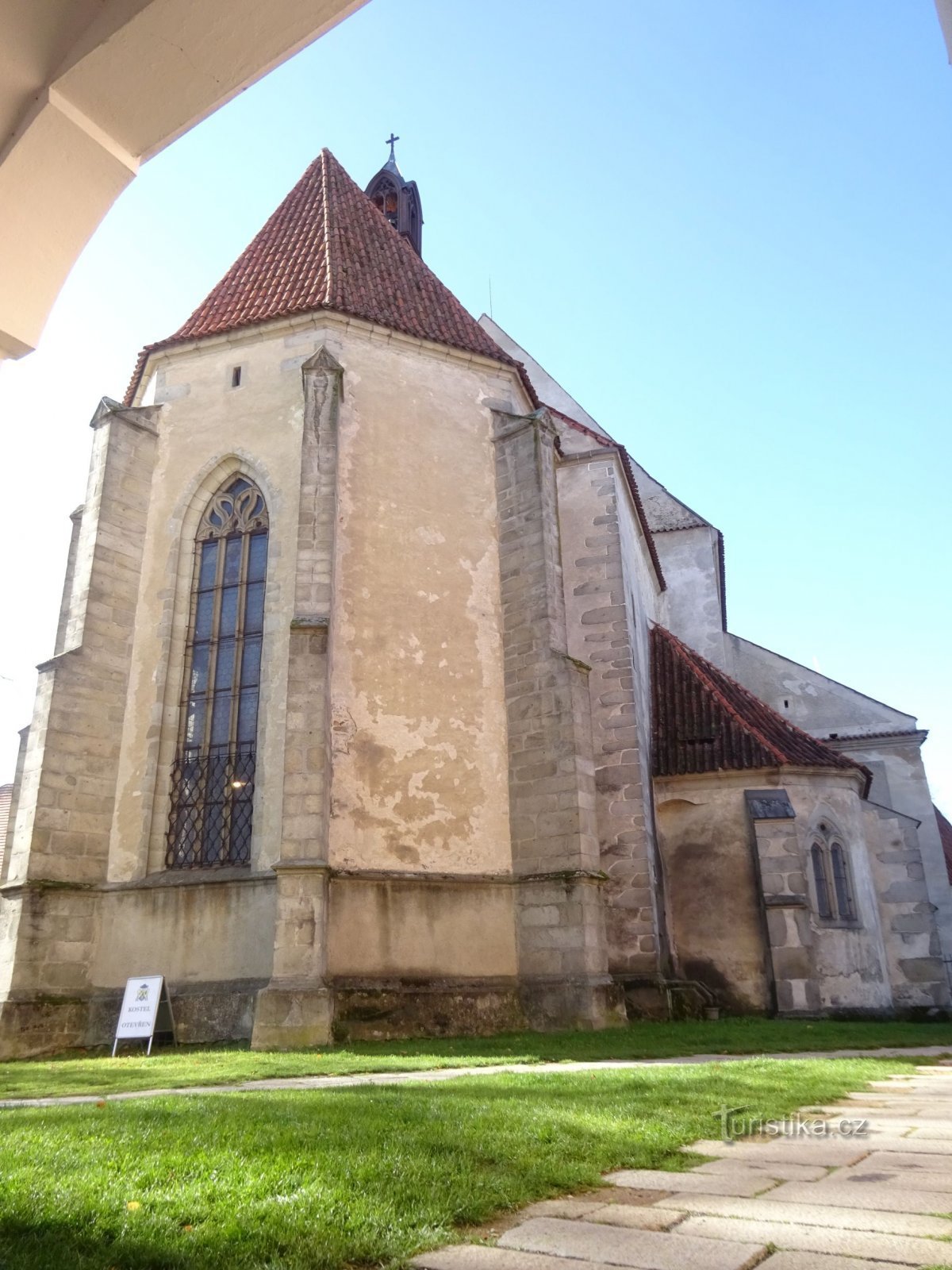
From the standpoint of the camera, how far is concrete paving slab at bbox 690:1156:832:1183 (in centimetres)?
362

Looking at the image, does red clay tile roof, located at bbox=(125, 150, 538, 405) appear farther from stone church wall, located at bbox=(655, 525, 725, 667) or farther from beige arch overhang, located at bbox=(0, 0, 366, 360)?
beige arch overhang, located at bbox=(0, 0, 366, 360)

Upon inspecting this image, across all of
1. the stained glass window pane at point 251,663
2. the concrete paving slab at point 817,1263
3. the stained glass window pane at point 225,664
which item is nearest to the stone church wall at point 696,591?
the stained glass window pane at point 251,663

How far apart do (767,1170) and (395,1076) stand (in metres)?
4.40

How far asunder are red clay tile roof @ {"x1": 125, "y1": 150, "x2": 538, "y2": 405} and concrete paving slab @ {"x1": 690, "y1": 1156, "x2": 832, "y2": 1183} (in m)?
13.2

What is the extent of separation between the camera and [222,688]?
13398 millimetres

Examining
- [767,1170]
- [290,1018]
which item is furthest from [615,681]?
[767,1170]

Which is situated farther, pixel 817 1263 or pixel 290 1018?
pixel 290 1018

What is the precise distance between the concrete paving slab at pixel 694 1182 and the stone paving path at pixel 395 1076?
3148mm

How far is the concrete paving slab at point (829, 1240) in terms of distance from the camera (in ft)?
8.25

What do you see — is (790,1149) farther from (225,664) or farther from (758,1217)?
(225,664)

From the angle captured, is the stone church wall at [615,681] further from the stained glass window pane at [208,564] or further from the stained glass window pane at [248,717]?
the stained glass window pane at [208,564]

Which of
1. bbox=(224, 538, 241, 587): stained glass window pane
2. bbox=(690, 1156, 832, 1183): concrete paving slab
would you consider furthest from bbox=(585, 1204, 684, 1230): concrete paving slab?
bbox=(224, 538, 241, 587): stained glass window pane

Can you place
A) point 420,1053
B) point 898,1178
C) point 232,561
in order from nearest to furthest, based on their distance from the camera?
point 898,1178 → point 420,1053 → point 232,561

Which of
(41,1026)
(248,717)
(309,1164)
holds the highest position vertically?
(248,717)
